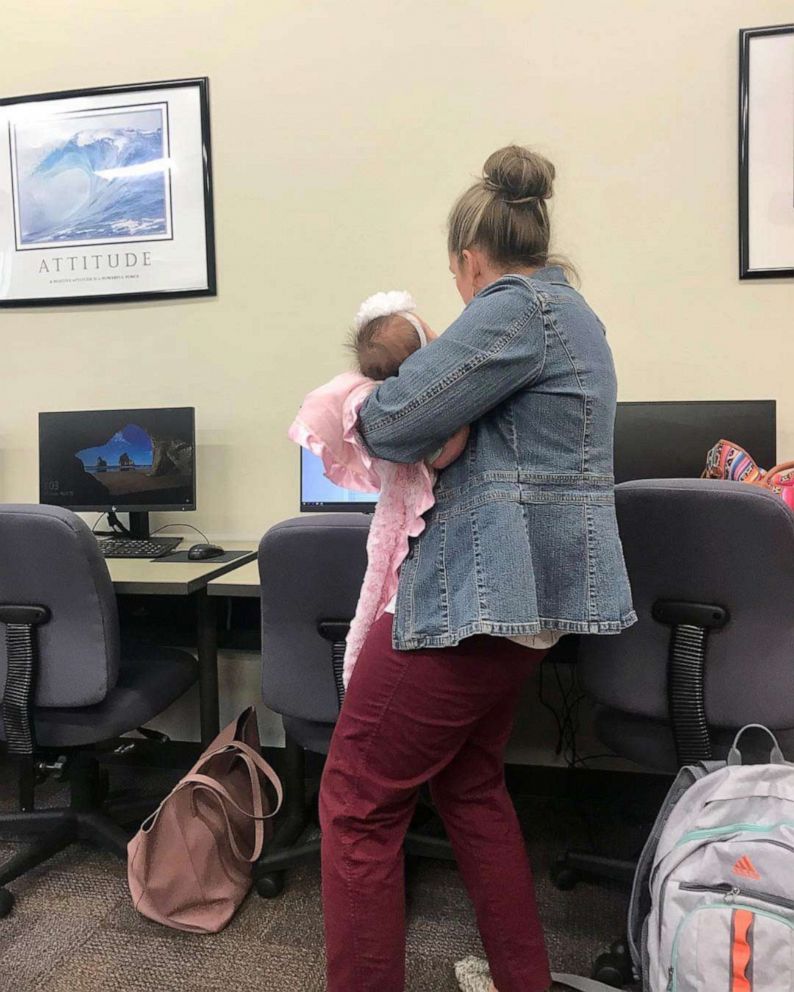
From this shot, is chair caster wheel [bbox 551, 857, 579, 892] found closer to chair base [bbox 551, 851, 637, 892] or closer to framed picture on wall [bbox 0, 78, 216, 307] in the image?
chair base [bbox 551, 851, 637, 892]

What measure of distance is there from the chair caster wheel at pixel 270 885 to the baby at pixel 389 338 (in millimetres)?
1124

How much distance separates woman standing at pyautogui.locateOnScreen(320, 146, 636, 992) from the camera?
849 mm

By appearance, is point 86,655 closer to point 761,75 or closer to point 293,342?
point 293,342

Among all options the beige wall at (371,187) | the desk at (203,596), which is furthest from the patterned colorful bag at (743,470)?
the desk at (203,596)

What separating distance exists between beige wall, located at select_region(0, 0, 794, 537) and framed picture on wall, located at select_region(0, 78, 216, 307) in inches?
2.5

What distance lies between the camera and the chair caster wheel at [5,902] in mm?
1489

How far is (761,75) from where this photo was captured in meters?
1.90

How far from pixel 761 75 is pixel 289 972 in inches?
96.7

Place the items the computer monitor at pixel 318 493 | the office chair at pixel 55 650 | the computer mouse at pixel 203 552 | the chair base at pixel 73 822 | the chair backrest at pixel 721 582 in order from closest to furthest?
the chair backrest at pixel 721 582
the office chair at pixel 55 650
the chair base at pixel 73 822
the computer mouse at pixel 203 552
the computer monitor at pixel 318 493

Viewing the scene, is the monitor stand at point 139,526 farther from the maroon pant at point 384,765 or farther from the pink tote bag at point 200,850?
the maroon pant at point 384,765

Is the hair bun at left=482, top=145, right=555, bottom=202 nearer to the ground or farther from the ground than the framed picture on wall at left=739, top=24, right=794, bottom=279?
nearer to the ground

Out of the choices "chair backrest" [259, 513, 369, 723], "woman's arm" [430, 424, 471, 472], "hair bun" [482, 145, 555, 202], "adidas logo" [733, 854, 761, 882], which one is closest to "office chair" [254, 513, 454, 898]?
"chair backrest" [259, 513, 369, 723]

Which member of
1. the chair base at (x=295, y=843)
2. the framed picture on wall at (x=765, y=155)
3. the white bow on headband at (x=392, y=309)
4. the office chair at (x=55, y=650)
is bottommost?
the chair base at (x=295, y=843)

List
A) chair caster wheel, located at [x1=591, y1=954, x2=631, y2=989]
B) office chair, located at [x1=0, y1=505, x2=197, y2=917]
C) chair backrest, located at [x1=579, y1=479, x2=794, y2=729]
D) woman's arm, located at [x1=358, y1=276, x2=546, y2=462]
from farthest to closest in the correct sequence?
office chair, located at [x1=0, y1=505, x2=197, y2=917] → chair caster wheel, located at [x1=591, y1=954, x2=631, y2=989] → chair backrest, located at [x1=579, y1=479, x2=794, y2=729] → woman's arm, located at [x1=358, y1=276, x2=546, y2=462]
